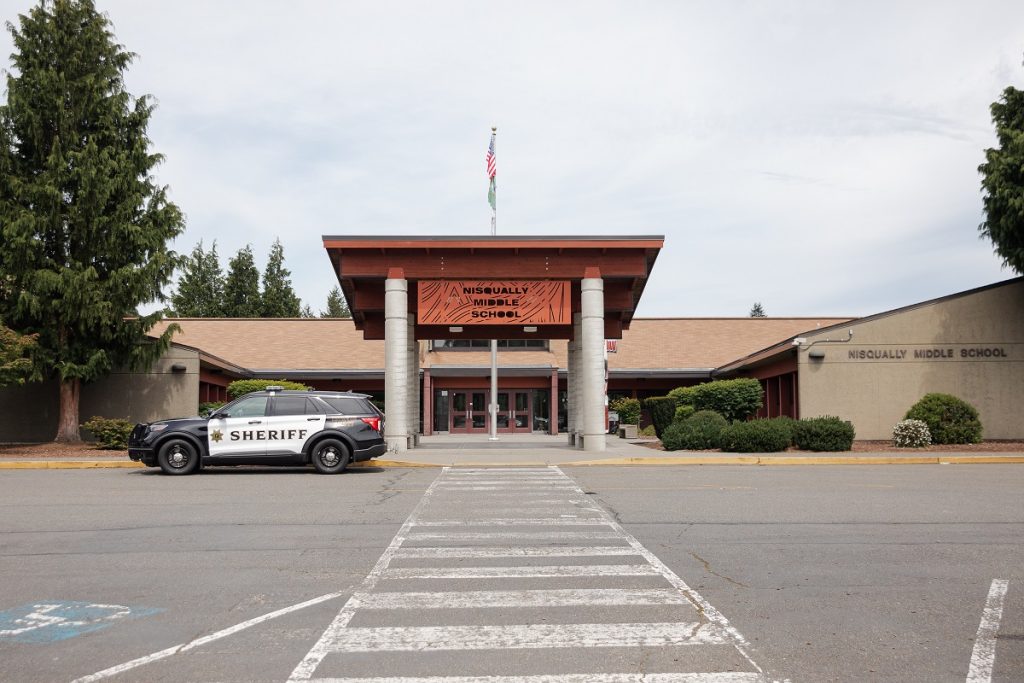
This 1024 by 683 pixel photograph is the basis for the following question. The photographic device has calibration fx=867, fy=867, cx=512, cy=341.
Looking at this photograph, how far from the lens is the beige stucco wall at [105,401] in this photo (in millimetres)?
30203

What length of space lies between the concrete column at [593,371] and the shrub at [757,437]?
3.62m

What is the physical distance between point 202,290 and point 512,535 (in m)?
81.6

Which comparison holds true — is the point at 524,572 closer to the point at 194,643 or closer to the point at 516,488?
the point at 194,643

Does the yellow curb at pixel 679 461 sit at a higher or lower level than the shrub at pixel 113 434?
lower

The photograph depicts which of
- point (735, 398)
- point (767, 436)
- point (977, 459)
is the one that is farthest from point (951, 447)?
point (735, 398)

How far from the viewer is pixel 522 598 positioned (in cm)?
694

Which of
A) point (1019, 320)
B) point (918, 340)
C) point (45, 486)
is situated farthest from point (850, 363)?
point (45, 486)

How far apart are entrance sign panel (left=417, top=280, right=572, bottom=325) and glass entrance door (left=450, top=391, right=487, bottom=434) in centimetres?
1854

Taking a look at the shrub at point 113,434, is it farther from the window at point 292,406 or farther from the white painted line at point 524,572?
the white painted line at point 524,572

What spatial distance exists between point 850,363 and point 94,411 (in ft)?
84.6

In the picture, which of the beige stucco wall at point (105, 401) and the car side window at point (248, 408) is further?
the beige stucco wall at point (105, 401)

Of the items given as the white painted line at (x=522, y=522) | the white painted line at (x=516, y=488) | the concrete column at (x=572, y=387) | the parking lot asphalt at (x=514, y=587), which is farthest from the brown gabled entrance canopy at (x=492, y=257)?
the white painted line at (x=522, y=522)

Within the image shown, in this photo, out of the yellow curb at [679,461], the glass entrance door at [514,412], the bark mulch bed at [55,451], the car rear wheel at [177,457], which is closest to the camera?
the car rear wheel at [177,457]

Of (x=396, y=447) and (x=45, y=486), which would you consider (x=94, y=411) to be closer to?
(x=396, y=447)
